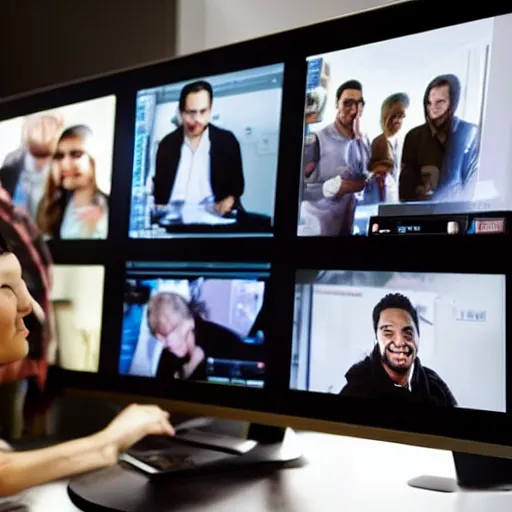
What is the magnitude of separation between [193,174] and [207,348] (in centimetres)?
21

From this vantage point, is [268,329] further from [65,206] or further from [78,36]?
[78,36]

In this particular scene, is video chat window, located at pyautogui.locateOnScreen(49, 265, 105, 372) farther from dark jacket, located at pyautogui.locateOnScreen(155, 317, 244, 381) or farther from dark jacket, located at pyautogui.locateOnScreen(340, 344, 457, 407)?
dark jacket, located at pyautogui.locateOnScreen(340, 344, 457, 407)

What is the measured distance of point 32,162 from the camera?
0.96 meters

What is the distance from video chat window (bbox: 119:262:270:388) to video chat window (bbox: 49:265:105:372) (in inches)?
2.0

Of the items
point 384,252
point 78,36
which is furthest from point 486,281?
point 78,36

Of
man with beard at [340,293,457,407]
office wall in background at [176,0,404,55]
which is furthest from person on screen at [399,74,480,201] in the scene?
office wall in background at [176,0,404,55]

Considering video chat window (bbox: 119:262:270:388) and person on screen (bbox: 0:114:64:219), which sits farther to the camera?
person on screen (bbox: 0:114:64:219)

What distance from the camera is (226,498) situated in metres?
0.72

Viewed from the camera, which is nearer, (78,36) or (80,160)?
(80,160)

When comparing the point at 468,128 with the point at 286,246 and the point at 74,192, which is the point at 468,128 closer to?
the point at 286,246

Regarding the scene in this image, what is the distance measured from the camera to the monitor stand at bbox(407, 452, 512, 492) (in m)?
0.71

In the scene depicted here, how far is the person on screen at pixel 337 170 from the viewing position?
0.72 metres

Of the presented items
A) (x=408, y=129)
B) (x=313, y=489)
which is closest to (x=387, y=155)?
(x=408, y=129)

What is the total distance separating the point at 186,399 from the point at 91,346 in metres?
0.17
